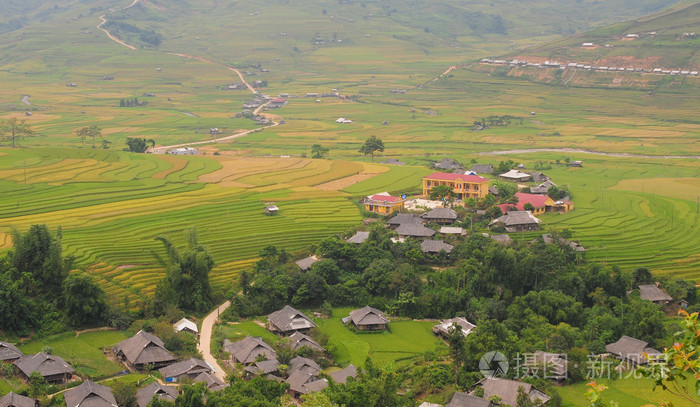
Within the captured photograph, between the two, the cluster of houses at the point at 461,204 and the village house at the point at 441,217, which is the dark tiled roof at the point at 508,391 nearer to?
the cluster of houses at the point at 461,204

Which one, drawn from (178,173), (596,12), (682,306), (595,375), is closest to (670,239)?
(682,306)

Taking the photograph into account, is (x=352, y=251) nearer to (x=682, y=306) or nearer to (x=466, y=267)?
(x=466, y=267)

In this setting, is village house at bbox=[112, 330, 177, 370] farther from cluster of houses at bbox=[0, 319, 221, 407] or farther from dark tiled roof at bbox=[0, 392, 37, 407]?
dark tiled roof at bbox=[0, 392, 37, 407]

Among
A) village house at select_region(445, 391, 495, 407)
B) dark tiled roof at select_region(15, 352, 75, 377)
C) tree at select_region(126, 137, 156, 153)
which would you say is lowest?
village house at select_region(445, 391, 495, 407)

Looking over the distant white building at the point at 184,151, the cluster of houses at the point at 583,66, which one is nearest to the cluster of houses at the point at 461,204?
the distant white building at the point at 184,151

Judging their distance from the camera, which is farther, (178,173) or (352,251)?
(178,173)

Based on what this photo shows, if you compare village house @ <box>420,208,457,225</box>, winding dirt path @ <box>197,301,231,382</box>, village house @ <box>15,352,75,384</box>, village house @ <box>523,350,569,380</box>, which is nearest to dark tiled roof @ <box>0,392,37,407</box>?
village house @ <box>15,352,75,384</box>
